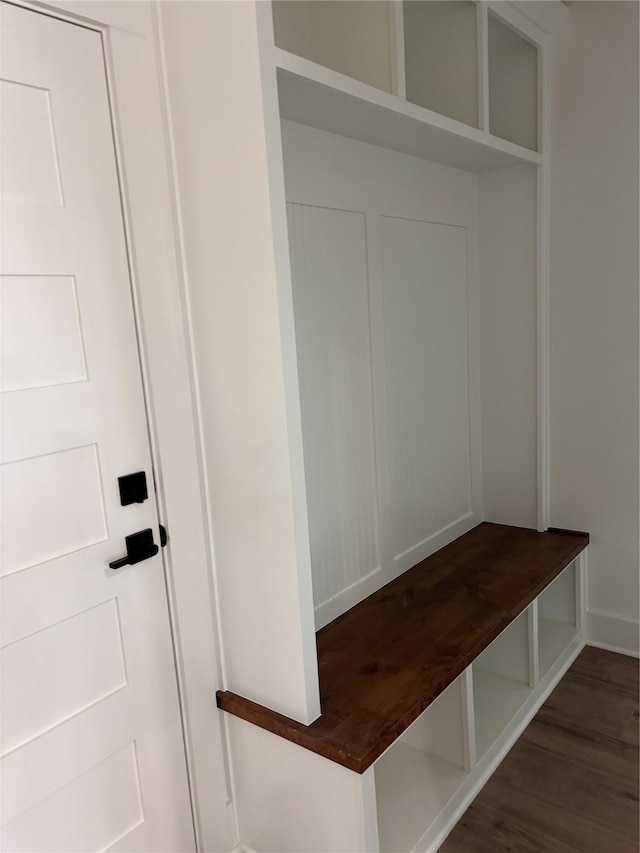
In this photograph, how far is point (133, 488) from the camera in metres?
1.48

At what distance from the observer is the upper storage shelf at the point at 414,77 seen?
1649 millimetres

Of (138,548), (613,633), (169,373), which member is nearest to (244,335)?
(169,373)

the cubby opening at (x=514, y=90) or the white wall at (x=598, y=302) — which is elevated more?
the cubby opening at (x=514, y=90)

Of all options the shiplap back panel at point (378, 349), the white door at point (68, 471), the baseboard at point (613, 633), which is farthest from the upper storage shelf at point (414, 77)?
the baseboard at point (613, 633)

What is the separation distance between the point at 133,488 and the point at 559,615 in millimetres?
1995

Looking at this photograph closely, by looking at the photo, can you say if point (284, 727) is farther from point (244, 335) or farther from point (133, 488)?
point (244, 335)

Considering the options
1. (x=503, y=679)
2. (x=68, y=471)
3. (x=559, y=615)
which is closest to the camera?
(x=68, y=471)

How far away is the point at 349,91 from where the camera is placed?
5.10ft

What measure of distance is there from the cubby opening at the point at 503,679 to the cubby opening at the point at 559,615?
0.22 m

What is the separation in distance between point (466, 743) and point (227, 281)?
149 centimetres

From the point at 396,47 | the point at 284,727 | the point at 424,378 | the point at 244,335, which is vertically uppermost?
the point at 396,47

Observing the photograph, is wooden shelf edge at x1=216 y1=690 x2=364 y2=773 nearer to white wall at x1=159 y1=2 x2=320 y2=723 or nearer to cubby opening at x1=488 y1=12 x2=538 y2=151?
white wall at x1=159 y1=2 x2=320 y2=723

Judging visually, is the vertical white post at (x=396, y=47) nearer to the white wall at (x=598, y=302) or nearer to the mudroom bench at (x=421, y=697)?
the white wall at (x=598, y=302)

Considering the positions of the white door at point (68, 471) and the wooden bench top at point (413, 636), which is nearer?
the white door at point (68, 471)
